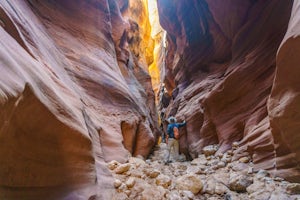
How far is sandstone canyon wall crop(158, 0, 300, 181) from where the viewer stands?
3177mm

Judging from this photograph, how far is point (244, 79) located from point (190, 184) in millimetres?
4080

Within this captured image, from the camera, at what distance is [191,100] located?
32.7 ft

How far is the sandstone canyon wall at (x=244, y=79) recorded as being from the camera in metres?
3.18

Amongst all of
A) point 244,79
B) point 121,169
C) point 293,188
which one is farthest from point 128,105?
point 293,188

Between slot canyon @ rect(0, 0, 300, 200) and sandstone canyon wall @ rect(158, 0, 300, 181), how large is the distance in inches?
1.2

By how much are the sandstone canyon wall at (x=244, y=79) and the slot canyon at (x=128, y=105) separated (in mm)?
30

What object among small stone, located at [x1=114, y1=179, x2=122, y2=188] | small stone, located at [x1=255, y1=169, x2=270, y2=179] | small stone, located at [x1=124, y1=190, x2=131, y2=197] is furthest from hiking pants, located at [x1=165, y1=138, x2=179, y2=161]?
small stone, located at [x1=124, y1=190, x2=131, y2=197]

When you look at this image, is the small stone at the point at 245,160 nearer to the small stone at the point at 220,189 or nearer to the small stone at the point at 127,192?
the small stone at the point at 220,189

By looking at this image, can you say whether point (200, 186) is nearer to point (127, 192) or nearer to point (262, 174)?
point (262, 174)

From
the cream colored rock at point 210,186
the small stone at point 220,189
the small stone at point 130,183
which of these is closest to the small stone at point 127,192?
the small stone at point 130,183

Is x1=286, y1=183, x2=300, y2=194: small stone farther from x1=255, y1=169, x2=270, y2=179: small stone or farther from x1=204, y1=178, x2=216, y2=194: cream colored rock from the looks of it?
x1=204, y1=178, x2=216, y2=194: cream colored rock

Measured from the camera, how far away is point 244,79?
627 centimetres

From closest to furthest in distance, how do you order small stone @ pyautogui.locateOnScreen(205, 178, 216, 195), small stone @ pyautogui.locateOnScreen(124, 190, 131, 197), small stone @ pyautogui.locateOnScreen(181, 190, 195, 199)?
small stone @ pyautogui.locateOnScreen(124, 190, 131, 197) < small stone @ pyautogui.locateOnScreen(181, 190, 195, 199) < small stone @ pyautogui.locateOnScreen(205, 178, 216, 195)

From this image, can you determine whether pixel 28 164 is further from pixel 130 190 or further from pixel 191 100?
pixel 191 100
